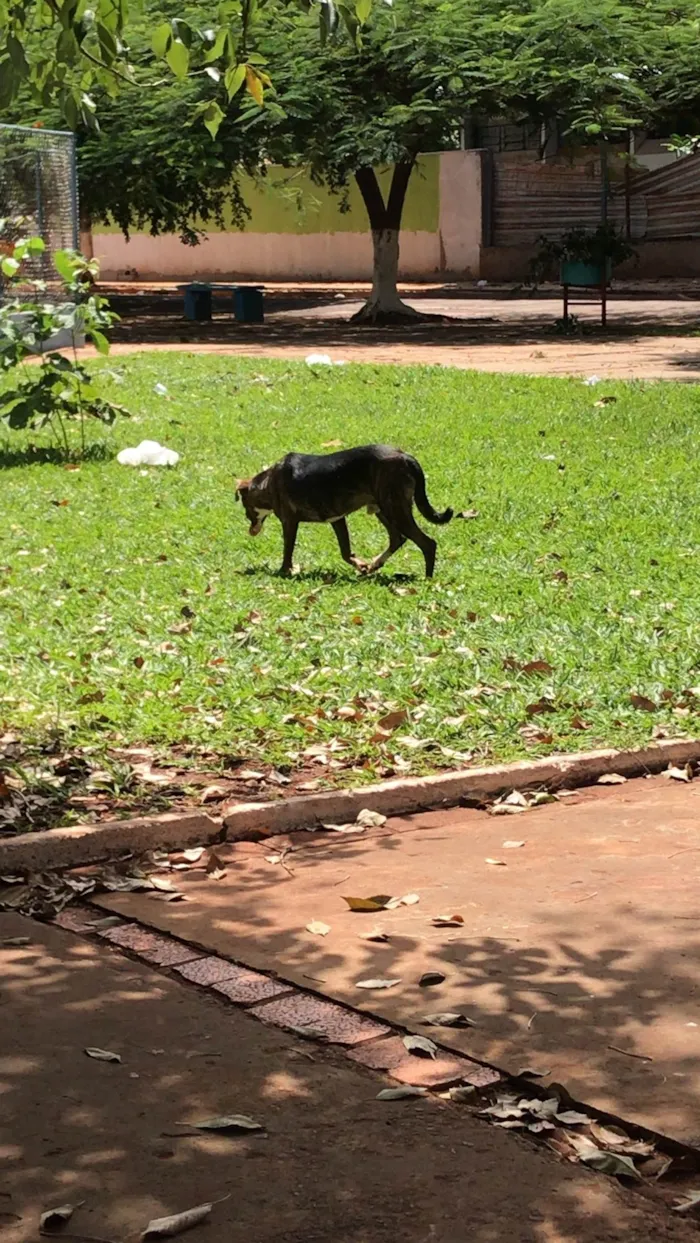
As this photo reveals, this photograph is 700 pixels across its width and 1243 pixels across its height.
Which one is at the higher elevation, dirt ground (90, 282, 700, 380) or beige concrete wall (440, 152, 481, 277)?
beige concrete wall (440, 152, 481, 277)

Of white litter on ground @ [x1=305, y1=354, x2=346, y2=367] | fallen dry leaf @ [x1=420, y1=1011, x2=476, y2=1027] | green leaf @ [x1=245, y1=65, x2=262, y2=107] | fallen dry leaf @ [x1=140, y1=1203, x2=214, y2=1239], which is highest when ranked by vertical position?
green leaf @ [x1=245, y1=65, x2=262, y2=107]

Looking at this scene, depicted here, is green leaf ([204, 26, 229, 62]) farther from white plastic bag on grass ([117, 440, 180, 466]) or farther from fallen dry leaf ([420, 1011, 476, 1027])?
white plastic bag on grass ([117, 440, 180, 466])

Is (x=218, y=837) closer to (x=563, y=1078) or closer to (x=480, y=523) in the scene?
(x=563, y=1078)

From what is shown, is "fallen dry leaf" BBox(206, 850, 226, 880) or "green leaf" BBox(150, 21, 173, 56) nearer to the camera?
"green leaf" BBox(150, 21, 173, 56)

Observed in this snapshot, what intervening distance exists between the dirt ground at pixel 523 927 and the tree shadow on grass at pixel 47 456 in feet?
24.6

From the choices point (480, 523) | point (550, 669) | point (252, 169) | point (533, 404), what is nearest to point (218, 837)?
point (550, 669)

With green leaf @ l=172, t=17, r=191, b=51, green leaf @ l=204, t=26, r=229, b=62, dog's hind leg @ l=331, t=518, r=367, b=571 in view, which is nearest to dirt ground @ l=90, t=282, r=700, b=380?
dog's hind leg @ l=331, t=518, r=367, b=571

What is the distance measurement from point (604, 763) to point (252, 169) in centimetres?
2161

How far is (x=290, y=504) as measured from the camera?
346 inches

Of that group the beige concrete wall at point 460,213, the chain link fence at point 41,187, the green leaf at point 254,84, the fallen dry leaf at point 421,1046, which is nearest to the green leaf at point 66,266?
the chain link fence at point 41,187

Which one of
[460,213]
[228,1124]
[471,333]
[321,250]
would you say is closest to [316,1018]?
[228,1124]

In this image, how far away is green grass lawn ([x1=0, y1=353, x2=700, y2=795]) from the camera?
658cm

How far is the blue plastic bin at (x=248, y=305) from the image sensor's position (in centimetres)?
2758

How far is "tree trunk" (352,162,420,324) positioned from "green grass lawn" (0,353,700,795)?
42.3 feet
